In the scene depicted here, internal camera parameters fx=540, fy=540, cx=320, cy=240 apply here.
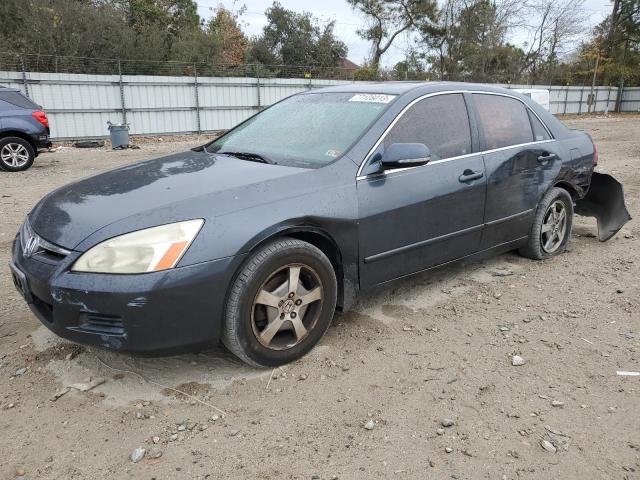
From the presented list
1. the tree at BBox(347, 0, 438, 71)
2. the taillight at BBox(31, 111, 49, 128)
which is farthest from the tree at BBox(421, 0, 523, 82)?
the taillight at BBox(31, 111, 49, 128)

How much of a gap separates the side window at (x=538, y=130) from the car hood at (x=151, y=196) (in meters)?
2.50

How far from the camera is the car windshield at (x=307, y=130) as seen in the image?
3.45 m

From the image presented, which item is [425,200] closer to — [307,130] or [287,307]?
[307,130]

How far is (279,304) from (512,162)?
2.43m

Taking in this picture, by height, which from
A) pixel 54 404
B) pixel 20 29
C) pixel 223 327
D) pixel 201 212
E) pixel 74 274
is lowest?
Result: pixel 54 404

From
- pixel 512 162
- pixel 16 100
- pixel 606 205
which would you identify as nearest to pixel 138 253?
pixel 512 162

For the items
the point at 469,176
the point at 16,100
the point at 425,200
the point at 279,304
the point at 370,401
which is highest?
the point at 16,100

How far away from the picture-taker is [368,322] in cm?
374

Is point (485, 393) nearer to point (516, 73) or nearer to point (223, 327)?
point (223, 327)

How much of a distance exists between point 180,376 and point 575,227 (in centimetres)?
504

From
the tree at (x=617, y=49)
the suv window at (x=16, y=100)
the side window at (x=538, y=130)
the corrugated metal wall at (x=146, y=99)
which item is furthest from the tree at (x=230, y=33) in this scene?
the side window at (x=538, y=130)

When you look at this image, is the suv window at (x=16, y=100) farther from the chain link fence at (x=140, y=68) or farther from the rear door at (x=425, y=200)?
the rear door at (x=425, y=200)

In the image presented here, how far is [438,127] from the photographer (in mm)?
3869

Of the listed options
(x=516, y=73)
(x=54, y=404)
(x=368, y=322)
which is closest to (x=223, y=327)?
(x=54, y=404)
